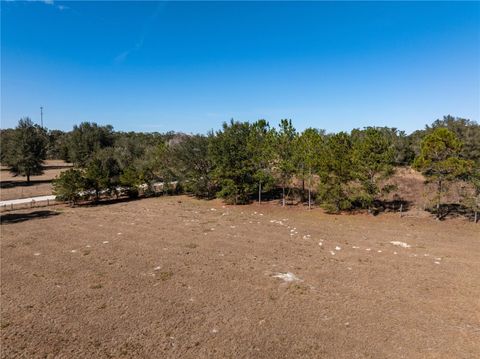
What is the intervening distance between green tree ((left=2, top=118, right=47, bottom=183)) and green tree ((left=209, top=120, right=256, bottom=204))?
32.8 metres

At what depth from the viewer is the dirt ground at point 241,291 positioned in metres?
9.16

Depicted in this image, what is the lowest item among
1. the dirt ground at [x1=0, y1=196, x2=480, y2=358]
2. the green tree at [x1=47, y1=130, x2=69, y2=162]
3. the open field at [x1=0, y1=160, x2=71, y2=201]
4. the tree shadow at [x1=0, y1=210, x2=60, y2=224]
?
the dirt ground at [x1=0, y1=196, x2=480, y2=358]

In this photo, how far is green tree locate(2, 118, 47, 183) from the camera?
4697cm

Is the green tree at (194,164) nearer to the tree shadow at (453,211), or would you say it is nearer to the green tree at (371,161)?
the green tree at (371,161)

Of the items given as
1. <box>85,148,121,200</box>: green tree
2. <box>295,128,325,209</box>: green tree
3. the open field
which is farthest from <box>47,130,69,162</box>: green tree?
<box>295,128,325,209</box>: green tree

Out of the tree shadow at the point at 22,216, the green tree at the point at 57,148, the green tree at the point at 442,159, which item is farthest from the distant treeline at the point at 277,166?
the green tree at the point at 57,148

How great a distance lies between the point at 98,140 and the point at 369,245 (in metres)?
66.2

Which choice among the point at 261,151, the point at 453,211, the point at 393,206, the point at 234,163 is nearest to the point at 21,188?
the point at 234,163

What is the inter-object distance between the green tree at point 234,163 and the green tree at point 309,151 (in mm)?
5141

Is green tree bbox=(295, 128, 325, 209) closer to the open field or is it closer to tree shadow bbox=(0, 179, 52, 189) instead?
the open field

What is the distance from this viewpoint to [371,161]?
965 inches

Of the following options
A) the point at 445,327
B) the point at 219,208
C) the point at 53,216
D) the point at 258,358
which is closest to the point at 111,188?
the point at 53,216

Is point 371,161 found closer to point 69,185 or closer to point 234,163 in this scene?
point 234,163

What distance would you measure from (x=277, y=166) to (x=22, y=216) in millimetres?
23405
